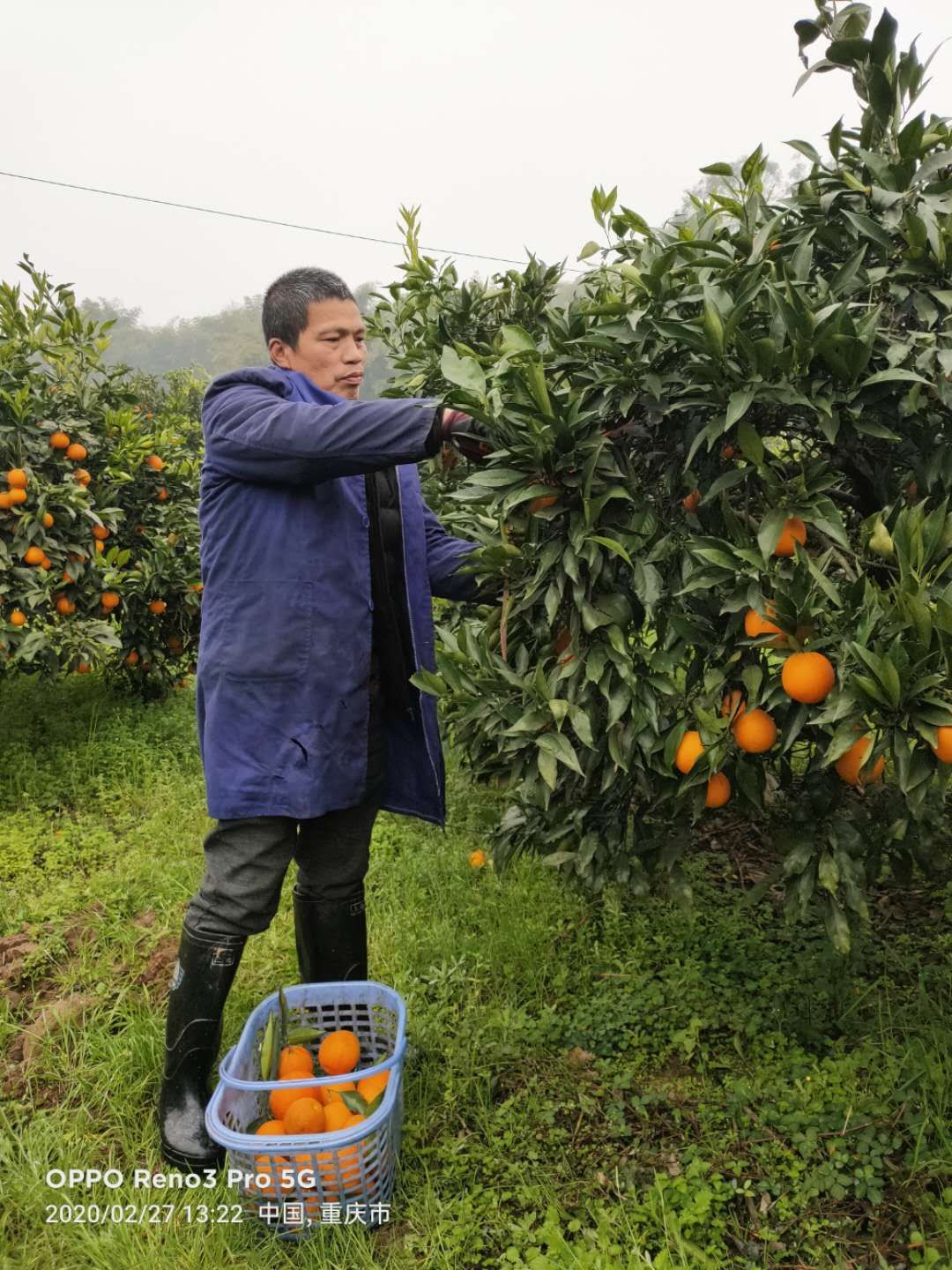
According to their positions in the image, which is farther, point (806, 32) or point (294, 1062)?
point (294, 1062)

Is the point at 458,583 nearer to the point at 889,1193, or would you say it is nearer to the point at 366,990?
the point at 366,990

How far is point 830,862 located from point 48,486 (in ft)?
11.8

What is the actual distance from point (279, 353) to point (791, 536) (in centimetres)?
131

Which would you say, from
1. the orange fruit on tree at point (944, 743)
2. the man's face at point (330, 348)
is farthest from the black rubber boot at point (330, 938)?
the orange fruit on tree at point (944, 743)

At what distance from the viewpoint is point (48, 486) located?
402cm

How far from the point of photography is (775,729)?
1.44m

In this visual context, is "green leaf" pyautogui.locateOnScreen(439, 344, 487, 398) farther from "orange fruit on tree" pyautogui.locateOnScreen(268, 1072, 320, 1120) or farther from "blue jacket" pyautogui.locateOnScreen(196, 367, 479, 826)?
"orange fruit on tree" pyautogui.locateOnScreen(268, 1072, 320, 1120)

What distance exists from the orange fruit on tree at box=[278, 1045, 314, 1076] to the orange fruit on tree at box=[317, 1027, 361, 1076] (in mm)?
32

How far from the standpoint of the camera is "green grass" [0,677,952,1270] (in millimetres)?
1806

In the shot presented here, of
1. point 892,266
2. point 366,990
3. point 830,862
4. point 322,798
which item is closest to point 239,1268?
point 366,990

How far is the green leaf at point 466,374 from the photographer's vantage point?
4.81 ft

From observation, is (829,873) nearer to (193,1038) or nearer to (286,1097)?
(286,1097)

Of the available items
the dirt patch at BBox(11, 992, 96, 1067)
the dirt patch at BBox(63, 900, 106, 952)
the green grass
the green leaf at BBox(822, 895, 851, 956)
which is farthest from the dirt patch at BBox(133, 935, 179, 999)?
the green leaf at BBox(822, 895, 851, 956)

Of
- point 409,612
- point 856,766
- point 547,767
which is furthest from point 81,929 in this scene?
point 856,766
